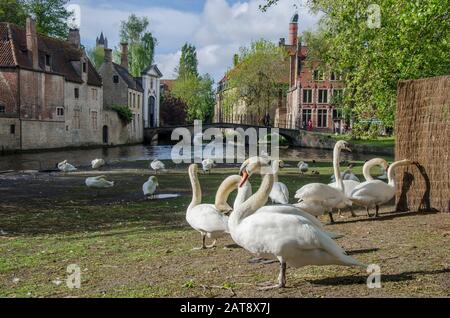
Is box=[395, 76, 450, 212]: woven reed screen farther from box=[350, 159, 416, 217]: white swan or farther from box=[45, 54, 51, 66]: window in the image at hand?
box=[45, 54, 51, 66]: window

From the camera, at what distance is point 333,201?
10.5m

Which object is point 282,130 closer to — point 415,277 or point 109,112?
point 109,112

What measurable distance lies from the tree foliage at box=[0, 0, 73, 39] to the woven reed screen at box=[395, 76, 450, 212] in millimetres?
60855

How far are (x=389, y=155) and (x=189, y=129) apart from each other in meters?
43.7

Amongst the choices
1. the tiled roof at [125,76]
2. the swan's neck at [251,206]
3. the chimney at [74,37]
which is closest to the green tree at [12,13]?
the chimney at [74,37]

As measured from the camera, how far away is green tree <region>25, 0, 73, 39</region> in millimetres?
69250

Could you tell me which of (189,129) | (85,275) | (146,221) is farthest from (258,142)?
(85,275)

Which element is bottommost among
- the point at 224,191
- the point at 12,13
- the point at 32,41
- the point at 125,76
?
the point at 224,191

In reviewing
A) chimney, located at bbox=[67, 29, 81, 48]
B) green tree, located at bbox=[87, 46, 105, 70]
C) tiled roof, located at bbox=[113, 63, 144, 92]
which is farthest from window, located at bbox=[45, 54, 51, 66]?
green tree, located at bbox=[87, 46, 105, 70]

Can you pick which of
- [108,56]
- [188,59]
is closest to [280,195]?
A: [108,56]

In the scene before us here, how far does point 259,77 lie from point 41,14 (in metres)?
31.9

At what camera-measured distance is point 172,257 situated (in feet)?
27.0

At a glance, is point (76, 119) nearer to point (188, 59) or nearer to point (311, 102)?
point (311, 102)

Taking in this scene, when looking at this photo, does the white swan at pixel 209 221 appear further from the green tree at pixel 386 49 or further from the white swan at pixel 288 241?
the green tree at pixel 386 49
